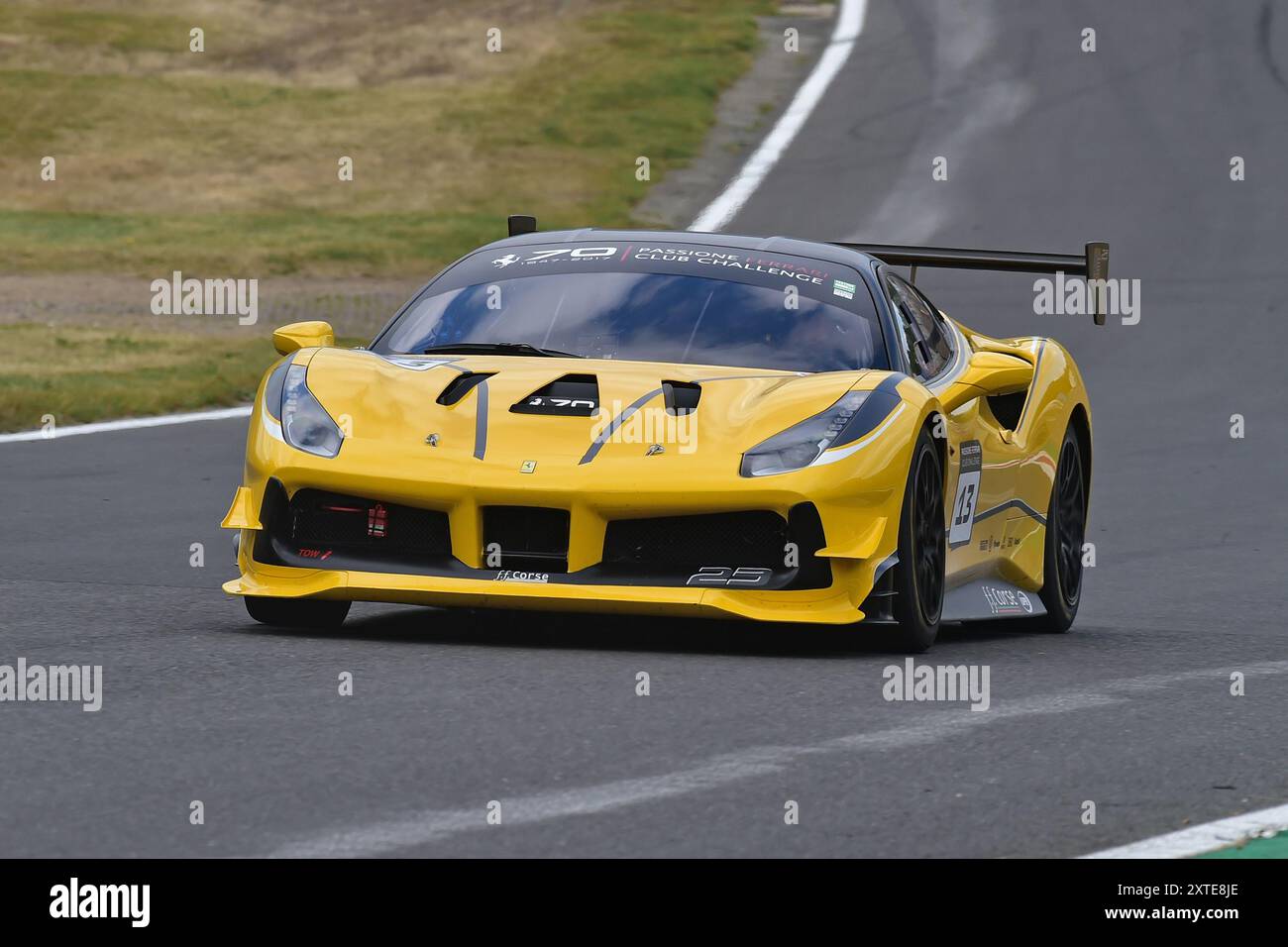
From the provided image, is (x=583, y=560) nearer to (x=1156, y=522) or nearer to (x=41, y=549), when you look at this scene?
(x=41, y=549)

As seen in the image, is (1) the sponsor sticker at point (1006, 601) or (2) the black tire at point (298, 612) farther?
(1) the sponsor sticker at point (1006, 601)

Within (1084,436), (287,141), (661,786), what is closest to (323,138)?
(287,141)

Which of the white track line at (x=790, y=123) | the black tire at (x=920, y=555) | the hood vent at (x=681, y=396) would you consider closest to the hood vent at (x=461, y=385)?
the hood vent at (x=681, y=396)

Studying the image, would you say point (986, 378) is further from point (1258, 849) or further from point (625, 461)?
point (1258, 849)

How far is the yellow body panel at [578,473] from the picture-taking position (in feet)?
→ 23.6

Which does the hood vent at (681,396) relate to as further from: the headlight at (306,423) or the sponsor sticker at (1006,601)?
the sponsor sticker at (1006,601)

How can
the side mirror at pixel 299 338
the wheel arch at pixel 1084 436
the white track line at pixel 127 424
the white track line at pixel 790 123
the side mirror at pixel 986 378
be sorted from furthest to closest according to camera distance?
the white track line at pixel 790 123, the white track line at pixel 127 424, the wheel arch at pixel 1084 436, the side mirror at pixel 986 378, the side mirror at pixel 299 338

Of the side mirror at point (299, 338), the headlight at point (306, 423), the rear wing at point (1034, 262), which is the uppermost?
the rear wing at point (1034, 262)

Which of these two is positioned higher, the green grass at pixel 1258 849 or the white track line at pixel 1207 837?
the white track line at pixel 1207 837

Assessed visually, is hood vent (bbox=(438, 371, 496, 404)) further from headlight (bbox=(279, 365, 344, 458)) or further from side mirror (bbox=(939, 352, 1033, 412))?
side mirror (bbox=(939, 352, 1033, 412))

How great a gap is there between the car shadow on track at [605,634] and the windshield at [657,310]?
85cm

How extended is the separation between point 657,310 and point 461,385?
0.92m
